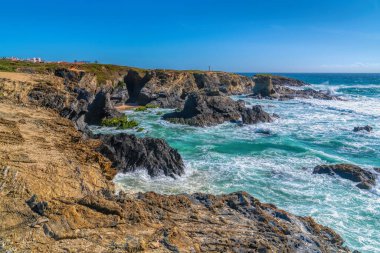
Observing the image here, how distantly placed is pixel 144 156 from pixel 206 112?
22.7m

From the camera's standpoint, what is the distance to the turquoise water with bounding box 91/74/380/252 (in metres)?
16.4

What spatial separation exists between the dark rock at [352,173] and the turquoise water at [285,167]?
56 centimetres

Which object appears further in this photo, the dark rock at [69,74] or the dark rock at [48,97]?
the dark rock at [69,74]

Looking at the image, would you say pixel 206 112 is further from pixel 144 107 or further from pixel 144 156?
pixel 144 156

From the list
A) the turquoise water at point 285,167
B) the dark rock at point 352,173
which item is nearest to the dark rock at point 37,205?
the turquoise water at point 285,167

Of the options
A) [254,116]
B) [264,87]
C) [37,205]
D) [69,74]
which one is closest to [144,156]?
[37,205]

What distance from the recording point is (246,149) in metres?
29.4

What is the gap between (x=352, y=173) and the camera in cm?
2139

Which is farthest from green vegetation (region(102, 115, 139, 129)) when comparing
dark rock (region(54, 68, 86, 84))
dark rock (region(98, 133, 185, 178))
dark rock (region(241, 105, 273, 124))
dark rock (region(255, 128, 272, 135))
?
dark rock (region(54, 68, 86, 84))

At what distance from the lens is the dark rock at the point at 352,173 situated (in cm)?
2035

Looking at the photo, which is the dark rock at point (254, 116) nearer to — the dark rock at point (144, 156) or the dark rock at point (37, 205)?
the dark rock at point (144, 156)

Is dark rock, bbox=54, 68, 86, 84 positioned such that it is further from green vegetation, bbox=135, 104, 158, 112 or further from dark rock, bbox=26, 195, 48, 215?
dark rock, bbox=26, 195, 48, 215

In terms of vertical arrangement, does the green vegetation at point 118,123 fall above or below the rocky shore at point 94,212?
below

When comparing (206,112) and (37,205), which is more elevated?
(37,205)
